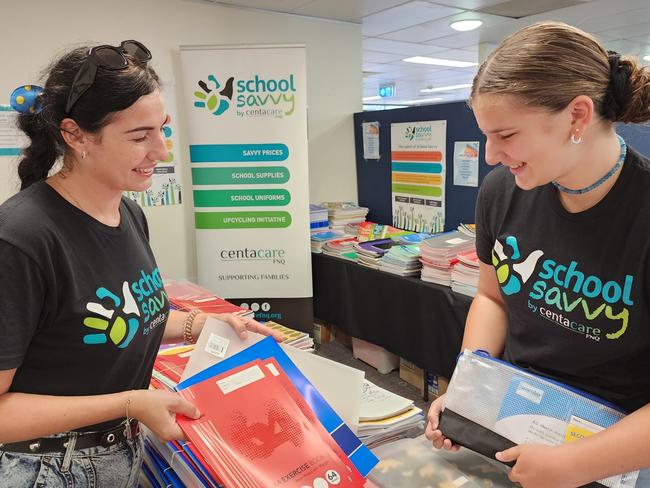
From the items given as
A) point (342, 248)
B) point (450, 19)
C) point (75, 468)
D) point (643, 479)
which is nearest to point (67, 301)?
point (75, 468)

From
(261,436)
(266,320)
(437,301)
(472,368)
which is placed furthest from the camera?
(266,320)

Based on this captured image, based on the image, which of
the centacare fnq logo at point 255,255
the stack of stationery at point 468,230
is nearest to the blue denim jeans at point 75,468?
the centacare fnq logo at point 255,255

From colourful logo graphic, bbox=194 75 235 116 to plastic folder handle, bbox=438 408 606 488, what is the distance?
8.24 ft

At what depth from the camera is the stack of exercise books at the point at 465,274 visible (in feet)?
8.21

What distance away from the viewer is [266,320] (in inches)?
128

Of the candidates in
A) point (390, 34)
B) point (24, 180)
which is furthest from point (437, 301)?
point (390, 34)

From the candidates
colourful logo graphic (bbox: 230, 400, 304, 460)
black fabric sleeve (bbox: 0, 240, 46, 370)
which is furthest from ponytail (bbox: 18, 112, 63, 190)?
colourful logo graphic (bbox: 230, 400, 304, 460)

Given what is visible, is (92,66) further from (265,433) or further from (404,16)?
(404,16)

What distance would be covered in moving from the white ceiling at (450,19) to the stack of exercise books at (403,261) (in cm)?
163

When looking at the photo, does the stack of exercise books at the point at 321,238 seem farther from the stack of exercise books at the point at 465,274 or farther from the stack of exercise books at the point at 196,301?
the stack of exercise books at the point at 465,274

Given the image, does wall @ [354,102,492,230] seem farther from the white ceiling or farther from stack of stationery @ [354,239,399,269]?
the white ceiling

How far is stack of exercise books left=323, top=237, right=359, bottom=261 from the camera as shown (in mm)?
3359

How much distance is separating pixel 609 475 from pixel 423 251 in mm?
2003

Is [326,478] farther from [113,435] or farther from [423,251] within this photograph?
[423,251]
